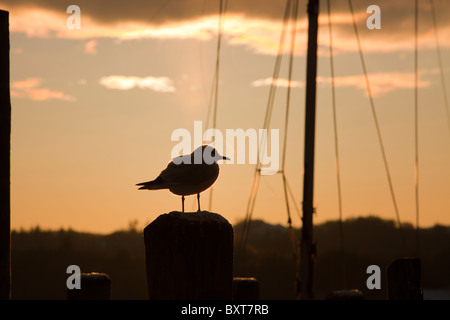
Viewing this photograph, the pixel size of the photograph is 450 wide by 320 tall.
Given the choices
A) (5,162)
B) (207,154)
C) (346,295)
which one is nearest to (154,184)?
(207,154)

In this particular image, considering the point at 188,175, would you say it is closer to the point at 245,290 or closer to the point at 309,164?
the point at 245,290

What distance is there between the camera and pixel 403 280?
5.92 m

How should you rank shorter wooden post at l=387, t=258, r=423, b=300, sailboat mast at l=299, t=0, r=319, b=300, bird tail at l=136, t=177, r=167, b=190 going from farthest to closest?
sailboat mast at l=299, t=0, r=319, b=300
bird tail at l=136, t=177, r=167, b=190
shorter wooden post at l=387, t=258, r=423, b=300

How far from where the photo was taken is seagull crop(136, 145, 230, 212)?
713 cm

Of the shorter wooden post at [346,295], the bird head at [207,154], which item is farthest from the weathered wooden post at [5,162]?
the bird head at [207,154]

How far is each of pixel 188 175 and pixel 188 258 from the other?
2.73m

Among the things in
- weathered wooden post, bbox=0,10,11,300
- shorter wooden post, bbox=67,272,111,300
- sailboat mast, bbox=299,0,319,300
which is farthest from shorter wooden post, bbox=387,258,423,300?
sailboat mast, bbox=299,0,319,300

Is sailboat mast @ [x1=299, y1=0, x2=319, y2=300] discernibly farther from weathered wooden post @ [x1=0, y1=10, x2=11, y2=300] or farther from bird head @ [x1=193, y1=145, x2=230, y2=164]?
weathered wooden post @ [x1=0, y1=10, x2=11, y2=300]

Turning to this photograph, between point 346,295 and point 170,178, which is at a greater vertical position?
point 170,178

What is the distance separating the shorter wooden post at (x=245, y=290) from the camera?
6.43 metres

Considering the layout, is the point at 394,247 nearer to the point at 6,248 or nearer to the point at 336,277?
the point at 336,277

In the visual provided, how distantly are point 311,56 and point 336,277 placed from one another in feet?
64.1

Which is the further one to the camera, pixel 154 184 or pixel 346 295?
pixel 154 184

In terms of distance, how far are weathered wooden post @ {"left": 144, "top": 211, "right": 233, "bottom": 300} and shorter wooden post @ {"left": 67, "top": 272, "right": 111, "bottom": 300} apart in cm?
125
